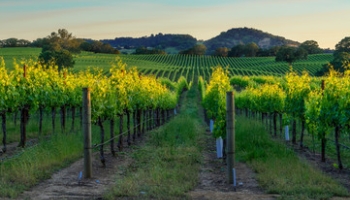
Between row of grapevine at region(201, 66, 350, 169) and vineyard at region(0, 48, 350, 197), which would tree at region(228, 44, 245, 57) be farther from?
row of grapevine at region(201, 66, 350, 169)

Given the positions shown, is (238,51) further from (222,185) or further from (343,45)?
(222,185)

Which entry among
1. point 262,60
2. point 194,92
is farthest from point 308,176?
point 262,60

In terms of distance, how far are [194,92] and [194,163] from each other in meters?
51.1

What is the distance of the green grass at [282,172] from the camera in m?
9.16

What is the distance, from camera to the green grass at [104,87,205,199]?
9.02m

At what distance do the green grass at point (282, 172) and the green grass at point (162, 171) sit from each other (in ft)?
5.14

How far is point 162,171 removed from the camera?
36.3ft

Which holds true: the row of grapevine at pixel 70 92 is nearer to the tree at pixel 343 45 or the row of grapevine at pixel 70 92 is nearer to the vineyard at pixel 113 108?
the vineyard at pixel 113 108

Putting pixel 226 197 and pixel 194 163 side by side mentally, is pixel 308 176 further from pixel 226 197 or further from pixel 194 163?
pixel 194 163

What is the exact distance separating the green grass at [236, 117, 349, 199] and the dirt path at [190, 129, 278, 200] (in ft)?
0.75

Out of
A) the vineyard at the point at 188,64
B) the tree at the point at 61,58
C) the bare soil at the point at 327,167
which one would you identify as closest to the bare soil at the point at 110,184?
the bare soil at the point at 327,167

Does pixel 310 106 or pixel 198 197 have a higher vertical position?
pixel 310 106

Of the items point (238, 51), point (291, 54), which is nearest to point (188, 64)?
point (291, 54)

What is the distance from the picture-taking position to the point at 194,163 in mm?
13047
